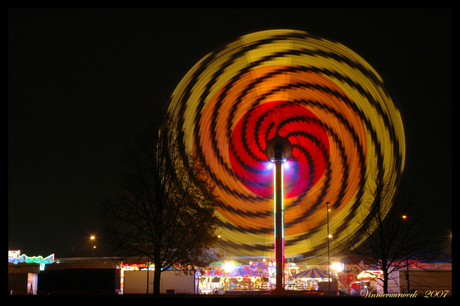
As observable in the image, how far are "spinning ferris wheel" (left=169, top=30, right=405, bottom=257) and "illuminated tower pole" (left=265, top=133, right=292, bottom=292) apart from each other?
0.56 m

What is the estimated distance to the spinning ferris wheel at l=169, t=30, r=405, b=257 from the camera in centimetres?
2888

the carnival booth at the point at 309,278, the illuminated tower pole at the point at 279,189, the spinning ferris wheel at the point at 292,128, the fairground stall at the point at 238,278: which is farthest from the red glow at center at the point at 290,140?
the carnival booth at the point at 309,278

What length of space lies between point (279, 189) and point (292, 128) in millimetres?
4034

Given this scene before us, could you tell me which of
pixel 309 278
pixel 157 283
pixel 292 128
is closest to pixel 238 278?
pixel 309 278

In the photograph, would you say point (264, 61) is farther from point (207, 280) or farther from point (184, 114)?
point (207, 280)

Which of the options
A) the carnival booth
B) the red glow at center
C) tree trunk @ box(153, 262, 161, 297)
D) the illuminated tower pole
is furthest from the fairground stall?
tree trunk @ box(153, 262, 161, 297)

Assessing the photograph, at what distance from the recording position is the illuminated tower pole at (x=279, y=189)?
1179 inches

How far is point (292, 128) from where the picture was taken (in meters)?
32.0

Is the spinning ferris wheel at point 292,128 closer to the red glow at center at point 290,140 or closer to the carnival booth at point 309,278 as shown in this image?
the red glow at center at point 290,140

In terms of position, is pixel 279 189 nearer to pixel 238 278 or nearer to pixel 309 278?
pixel 238 278

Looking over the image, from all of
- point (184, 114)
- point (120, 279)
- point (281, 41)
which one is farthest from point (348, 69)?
point (120, 279)

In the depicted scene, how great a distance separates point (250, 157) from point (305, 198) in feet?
14.6

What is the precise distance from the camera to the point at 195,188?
22.7m

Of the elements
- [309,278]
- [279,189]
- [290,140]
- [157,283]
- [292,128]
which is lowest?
[309,278]
